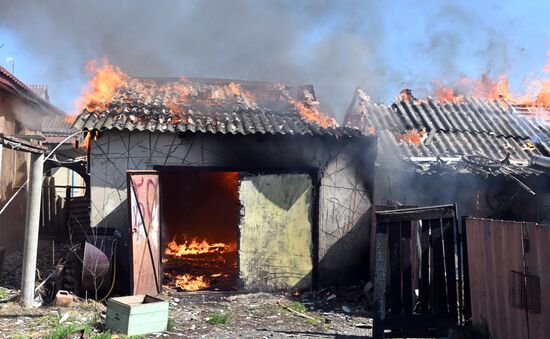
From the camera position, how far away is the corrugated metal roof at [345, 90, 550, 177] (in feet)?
36.7

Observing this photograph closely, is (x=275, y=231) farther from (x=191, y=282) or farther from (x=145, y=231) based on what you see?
(x=145, y=231)

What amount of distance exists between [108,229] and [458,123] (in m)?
9.53

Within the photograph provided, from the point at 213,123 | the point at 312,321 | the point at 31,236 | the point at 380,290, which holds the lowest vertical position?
the point at 312,321

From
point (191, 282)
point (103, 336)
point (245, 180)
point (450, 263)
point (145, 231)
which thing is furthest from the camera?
point (191, 282)

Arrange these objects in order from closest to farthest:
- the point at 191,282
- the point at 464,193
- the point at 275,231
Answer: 1. the point at 275,231
2. the point at 191,282
3. the point at 464,193

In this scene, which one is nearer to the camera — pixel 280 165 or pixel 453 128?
pixel 280 165

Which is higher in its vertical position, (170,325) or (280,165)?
(280,165)

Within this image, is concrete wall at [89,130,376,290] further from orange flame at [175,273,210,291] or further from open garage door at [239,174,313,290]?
orange flame at [175,273,210,291]

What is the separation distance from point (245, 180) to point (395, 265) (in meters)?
3.80

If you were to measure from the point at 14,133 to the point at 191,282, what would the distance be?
6521 millimetres

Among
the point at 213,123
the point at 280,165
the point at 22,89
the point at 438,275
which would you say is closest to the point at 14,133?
the point at 22,89

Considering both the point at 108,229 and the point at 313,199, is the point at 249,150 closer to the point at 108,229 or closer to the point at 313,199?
the point at 313,199

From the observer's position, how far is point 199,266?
11594mm

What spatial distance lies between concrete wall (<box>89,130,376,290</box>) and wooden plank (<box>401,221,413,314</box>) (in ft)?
11.0
